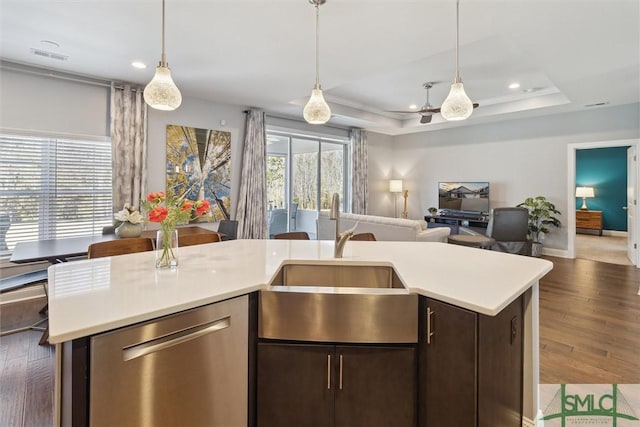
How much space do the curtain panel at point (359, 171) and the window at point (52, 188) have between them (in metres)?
4.72

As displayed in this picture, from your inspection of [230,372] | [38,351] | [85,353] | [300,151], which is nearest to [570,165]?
[300,151]

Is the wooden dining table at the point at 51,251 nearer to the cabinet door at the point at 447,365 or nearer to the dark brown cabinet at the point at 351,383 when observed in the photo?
the dark brown cabinet at the point at 351,383

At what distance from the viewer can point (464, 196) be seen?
277 inches

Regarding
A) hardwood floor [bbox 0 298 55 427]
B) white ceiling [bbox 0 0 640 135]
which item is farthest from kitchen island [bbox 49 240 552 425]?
white ceiling [bbox 0 0 640 135]

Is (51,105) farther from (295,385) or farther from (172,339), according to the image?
(295,385)

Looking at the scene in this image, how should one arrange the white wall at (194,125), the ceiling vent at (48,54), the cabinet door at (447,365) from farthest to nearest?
the white wall at (194,125) < the ceiling vent at (48,54) < the cabinet door at (447,365)

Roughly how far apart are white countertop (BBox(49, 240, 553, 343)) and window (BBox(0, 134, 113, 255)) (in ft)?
9.13

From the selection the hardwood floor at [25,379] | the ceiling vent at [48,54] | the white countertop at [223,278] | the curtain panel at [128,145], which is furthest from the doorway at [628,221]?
the ceiling vent at [48,54]

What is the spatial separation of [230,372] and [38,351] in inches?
90.1

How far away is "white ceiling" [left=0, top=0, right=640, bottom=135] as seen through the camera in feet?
8.05

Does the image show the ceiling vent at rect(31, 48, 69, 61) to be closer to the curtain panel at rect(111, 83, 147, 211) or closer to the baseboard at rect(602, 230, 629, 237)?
the curtain panel at rect(111, 83, 147, 211)

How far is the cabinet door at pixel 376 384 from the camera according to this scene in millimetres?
1350

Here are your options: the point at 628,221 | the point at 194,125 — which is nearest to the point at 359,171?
the point at 194,125

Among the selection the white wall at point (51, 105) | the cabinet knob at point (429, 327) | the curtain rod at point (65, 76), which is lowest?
the cabinet knob at point (429, 327)
